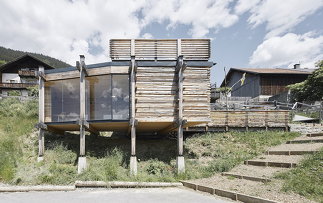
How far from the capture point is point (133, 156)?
428 inches

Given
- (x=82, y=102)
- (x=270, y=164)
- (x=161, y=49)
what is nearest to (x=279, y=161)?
(x=270, y=164)

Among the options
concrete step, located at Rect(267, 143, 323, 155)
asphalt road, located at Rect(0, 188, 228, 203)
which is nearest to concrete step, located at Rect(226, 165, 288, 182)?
concrete step, located at Rect(267, 143, 323, 155)

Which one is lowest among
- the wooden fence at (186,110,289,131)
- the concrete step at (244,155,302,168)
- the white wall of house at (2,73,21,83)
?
the concrete step at (244,155,302,168)

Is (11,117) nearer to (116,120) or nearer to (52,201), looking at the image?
(116,120)

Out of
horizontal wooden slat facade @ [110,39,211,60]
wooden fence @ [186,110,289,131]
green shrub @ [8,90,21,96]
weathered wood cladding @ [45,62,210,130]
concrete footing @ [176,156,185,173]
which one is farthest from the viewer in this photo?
green shrub @ [8,90,21,96]

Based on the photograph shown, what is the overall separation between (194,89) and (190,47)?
2.34 meters

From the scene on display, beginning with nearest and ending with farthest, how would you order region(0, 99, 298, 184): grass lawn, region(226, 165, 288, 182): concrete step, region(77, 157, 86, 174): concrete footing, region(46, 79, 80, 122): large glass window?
region(226, 165, 288, 182): concrete step < region(0, 99, 298, 184): grass lawn < region(77, 157, 86, 174): concrete footing < region(46, 79, 80, 122): large glass window

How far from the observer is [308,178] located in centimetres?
724

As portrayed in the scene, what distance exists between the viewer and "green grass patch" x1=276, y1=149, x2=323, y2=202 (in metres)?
6.39

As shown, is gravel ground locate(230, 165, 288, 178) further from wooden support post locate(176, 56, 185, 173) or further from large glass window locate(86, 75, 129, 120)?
large glass window locate(86, 75, 129, 120)

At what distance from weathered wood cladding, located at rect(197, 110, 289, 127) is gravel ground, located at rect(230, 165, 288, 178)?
5711 millimetres

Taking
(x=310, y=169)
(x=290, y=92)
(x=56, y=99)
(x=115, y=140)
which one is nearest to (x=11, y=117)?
(x=56, y=99)

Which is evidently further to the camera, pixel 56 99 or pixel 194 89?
pixel 56 99

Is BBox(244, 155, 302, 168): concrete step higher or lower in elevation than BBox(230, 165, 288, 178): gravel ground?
higher
